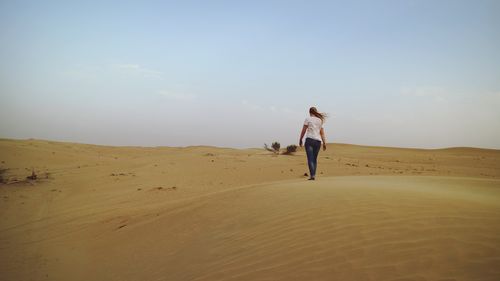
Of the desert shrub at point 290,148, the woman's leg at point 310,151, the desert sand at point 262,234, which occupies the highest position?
the desert shrub at point 290,148

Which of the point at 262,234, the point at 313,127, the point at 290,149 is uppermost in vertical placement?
the point at 313,127

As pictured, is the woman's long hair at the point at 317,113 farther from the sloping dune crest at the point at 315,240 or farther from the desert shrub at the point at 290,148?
the desert shrub at the point at 290,148

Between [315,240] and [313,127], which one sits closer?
[315,240]

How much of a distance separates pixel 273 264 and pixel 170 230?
2.95 meters

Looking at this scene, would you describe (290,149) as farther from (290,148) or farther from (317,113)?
(317,113)

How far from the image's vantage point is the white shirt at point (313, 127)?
24.6ft

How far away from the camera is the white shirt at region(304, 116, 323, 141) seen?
24.6 ft

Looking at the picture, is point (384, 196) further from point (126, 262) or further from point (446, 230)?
point (126, 262)

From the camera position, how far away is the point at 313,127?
754cm

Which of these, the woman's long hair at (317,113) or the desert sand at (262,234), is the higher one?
the woman's long hair at (317,113)

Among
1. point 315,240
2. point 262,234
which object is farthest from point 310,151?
point 315,240

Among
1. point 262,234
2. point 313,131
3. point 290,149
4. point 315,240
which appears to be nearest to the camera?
point 315,240

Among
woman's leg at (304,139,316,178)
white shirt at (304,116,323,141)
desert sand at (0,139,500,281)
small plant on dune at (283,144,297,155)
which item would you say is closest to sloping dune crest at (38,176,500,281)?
desert sand at (0,139,500,281)

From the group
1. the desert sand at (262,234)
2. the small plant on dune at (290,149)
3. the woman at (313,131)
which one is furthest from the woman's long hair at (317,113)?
the small plant on dune at (290,149)
